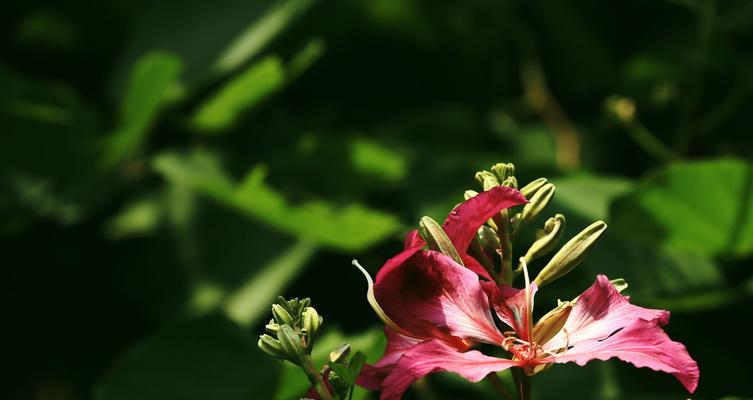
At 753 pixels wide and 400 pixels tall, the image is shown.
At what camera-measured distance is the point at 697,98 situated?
37.2 inches

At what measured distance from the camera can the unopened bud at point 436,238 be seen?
0.44 metres

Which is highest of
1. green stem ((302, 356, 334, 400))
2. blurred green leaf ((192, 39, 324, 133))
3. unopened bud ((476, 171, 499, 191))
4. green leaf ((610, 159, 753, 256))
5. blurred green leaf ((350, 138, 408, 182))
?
blurred green leaf ((192, 39, 324, 133))

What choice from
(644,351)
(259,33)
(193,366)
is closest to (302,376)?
(193,366)

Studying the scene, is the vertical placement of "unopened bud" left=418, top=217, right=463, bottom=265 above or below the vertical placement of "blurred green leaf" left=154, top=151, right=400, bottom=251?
below

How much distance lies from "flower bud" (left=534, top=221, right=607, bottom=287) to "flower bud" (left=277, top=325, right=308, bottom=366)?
12 cm

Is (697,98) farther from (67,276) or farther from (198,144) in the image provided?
(67,276)

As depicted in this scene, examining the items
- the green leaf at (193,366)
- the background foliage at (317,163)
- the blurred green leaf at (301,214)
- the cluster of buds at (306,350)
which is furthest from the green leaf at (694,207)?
the cluster of buds at (306,350)

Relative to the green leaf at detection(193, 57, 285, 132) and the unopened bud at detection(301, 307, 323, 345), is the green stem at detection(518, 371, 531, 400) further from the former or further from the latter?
the green leaf at detection(193, 57, 285, 132)

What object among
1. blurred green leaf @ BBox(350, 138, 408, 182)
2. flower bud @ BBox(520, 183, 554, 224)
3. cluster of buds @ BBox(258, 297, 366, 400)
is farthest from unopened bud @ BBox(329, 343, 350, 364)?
blurred green leaf @ BBox(350, 138, 408, 182)

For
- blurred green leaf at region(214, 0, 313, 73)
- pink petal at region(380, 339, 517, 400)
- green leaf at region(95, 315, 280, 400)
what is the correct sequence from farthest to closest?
1. blurred green leaf at region(214, 0, 313, 73)
2. green leaf at region(95, 315, 280, 400)
3. pink petal at region(380, 339, 517, 400)

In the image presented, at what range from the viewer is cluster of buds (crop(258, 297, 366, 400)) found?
1.37 feet

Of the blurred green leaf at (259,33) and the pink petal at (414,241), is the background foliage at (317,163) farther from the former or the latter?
the pink petal at (414,241)

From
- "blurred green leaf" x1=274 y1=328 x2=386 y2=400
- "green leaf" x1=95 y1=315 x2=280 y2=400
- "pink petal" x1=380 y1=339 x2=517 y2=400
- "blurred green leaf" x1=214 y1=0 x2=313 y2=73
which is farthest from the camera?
"blurred green leaf" x1=214 y1=0 x2=313 y2=73

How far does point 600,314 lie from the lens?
1.49 ft
